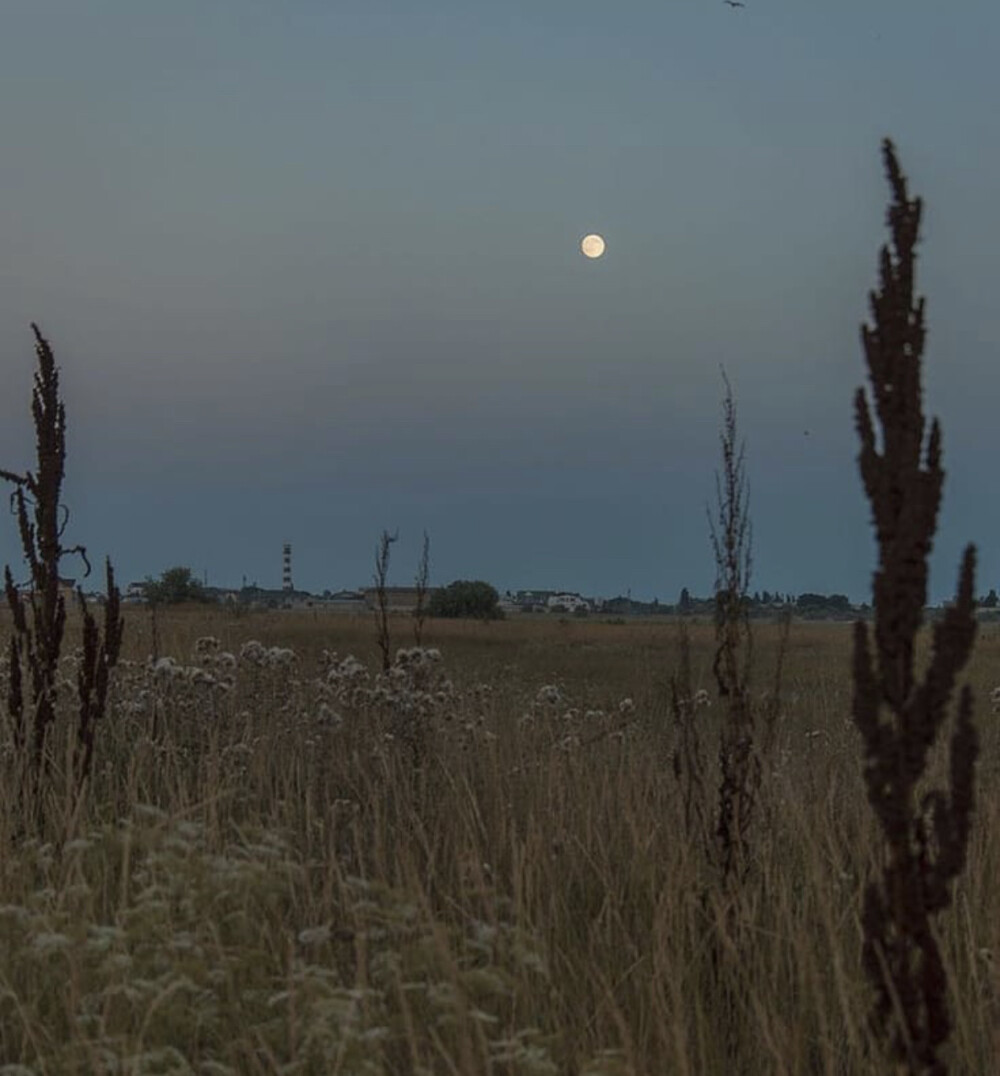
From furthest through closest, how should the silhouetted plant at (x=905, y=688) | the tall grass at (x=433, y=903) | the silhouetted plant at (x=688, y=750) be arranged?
the silhouetted plant at (x=688, y=750)
the tall grass at (x=433, y=903)
the silhouetted plant at (x=905, y=688)

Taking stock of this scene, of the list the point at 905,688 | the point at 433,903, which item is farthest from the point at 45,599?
the point at 905,688

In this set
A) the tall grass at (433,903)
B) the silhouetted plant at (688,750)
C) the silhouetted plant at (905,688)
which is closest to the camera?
the silhouetted plant at (905,688)

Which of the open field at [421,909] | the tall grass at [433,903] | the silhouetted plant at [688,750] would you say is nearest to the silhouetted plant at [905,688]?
the tall grass at [433,903]

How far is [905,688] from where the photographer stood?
2.80 metres

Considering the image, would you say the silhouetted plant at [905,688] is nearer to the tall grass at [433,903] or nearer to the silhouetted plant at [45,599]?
the tall grass at [433,903]

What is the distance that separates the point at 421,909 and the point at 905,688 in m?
1.92

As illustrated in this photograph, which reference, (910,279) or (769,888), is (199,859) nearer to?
(769,888)

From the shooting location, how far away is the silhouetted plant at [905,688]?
2762 mm

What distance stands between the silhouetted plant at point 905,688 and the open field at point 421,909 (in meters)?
0.40

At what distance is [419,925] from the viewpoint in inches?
139

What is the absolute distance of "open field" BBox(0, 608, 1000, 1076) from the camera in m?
3.37

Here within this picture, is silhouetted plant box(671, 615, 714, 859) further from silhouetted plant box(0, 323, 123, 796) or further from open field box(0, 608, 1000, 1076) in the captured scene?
silhouetted plant box(0, 323, 123, 796)

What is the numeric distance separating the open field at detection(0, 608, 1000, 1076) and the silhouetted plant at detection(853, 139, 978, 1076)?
1.31ft

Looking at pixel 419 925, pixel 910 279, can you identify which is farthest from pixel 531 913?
pixel 910 279
